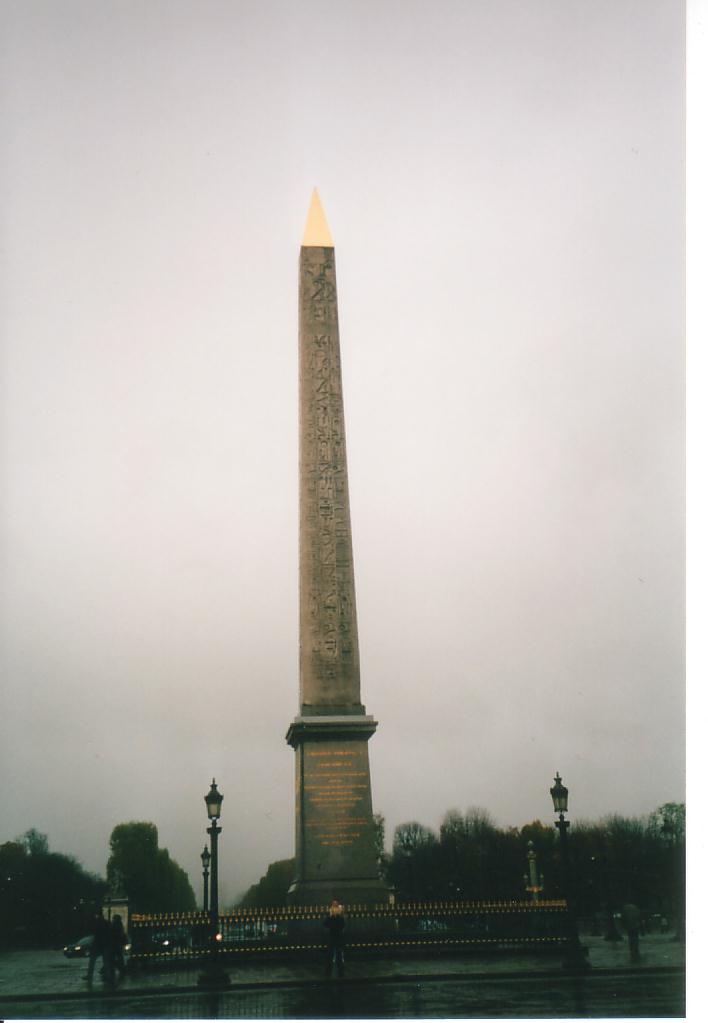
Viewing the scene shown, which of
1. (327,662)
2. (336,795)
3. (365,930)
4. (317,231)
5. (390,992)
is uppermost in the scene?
(317,231)

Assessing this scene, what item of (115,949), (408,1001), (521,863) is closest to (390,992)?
(408,1001)

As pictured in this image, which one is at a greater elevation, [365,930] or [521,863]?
[365,930]

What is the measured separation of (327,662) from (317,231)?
287 inches

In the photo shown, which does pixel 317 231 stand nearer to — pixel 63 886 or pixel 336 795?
pixel 336 795

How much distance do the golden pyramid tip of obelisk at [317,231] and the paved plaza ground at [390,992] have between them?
11.3 meters

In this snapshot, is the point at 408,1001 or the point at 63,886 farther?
the point at 63,886

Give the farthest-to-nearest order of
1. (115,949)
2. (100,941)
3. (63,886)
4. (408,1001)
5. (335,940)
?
(63,886)
(115,949)
(100,941)
(335,940)
(408,1001)

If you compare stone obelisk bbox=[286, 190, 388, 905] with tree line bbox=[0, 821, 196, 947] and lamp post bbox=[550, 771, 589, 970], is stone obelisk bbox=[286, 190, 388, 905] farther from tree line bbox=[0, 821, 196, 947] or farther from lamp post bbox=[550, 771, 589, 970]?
tree line bbox=[0, 821, 196, 947]

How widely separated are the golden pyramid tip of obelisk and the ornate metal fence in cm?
1056

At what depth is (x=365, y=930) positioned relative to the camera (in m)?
16.8

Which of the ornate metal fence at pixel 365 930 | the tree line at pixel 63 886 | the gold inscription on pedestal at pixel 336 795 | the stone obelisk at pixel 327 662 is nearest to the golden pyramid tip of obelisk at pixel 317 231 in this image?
the stone obelisk at pixel 327 662

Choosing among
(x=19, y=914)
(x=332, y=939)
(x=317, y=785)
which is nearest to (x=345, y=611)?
(x=317, y=785)

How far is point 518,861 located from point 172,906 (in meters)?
19.0

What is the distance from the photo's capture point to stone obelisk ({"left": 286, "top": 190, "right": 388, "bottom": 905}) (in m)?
17.2
